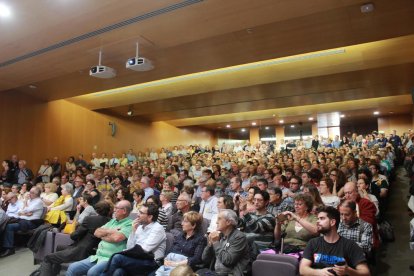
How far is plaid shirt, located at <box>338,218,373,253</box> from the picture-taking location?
249 centimetres

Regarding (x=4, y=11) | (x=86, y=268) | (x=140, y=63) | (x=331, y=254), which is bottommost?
(x=86, y=268)

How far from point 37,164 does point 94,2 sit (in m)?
6.34

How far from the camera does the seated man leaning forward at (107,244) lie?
2742mm

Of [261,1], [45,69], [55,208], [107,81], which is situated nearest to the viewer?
[261,1]

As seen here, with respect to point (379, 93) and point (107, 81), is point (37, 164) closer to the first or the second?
point (107, 81)

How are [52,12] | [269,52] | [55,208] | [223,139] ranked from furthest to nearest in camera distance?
1. [223,139]
2. [269,52]
3. [55,208]
4. [52,12]

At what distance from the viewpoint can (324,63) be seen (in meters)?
6.02

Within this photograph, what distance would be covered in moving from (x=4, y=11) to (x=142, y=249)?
3.10 meters

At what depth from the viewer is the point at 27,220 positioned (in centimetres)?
432

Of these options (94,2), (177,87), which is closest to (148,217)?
(94,2)

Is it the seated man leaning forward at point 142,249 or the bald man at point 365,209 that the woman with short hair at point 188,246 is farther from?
the bald man at point 365,209

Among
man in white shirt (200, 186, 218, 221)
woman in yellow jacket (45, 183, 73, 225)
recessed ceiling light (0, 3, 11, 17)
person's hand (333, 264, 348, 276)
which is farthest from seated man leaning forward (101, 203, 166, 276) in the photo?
recessed ceiling light (0, 3, 11, 17)

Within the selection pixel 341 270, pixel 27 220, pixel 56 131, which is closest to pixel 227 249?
pixel 341 270

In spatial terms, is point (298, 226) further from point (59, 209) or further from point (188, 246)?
point (59, 209)
